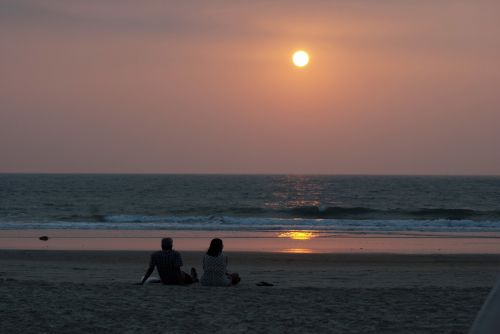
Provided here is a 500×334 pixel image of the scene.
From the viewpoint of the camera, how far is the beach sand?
923 cm

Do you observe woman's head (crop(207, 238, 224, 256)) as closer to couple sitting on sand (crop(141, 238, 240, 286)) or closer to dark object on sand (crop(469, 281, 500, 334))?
couple sitting on sand (crop(141, 238, 240, 286))

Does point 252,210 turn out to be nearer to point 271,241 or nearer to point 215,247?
point 271,241

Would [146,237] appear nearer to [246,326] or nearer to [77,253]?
[77,253]

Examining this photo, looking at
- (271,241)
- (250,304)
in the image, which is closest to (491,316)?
(250,304)

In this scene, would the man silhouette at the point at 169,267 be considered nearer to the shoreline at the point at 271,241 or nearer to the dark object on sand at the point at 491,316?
the dark object on sand at the point at 491,316

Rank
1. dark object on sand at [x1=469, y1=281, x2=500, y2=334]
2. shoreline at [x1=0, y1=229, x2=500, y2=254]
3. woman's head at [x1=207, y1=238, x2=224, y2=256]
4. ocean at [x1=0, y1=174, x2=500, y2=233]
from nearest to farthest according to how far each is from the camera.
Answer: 1. dark object on sand at [x1=469, y1=281, x2=500, y2=334]
2. woman's head at [x1=207, y1=238, x2=224, y2=256]
3. shoreline at [x1=0, y1=229, x2=500, y2=254]
4. ocean at [x1=0, y1=174, x2=500, y2=233]

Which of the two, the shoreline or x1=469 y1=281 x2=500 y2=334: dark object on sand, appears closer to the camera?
x1=469 y1=281 x2=500 y2=334: dark object on sand

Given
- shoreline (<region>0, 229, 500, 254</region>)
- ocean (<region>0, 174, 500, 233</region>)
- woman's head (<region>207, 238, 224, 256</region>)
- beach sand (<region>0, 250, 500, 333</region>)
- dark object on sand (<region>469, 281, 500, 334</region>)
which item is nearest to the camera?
dark object on sand (<region>469, 281, 500, 334</region>)

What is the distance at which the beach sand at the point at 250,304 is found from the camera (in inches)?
364

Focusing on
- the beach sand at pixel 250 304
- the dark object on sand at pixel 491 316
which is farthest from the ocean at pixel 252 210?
the dark object on sand at pixel 491 316

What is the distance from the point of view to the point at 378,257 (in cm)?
2112

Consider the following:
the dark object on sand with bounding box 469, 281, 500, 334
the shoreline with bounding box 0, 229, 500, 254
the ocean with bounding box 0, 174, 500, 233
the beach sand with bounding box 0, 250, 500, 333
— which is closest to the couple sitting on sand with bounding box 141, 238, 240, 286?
the beach sand with bounding box 0, 250, 500, 333

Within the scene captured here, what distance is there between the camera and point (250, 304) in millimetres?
10742

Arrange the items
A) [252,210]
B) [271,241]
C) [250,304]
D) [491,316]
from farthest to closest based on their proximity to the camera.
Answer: [252,210], [271,241], [250,304], [491,316]
